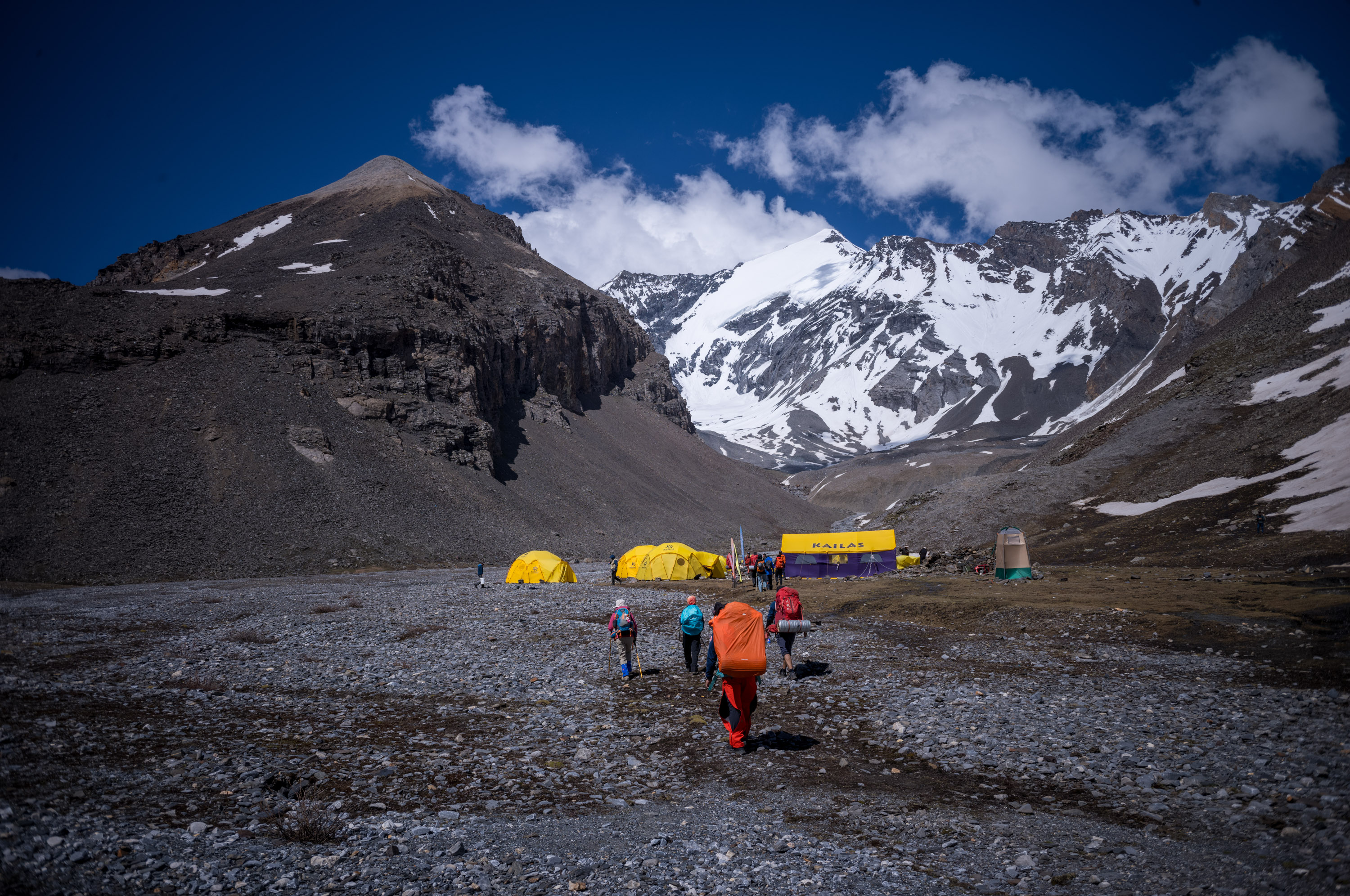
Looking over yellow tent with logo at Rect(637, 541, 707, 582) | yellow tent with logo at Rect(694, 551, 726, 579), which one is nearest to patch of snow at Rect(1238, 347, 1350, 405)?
yellow tent with logo at Rect(694, 551, 726, 579)

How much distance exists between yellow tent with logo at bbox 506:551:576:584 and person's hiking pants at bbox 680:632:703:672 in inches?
1158

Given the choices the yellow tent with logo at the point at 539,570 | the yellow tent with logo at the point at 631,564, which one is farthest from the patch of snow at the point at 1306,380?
the yellow tent with logo at the point at 539,570

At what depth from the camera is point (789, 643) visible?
669 inches

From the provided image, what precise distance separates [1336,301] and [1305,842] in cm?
8174

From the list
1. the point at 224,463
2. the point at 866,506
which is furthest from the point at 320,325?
the point at 866,506

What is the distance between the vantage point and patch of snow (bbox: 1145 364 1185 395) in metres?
78.6

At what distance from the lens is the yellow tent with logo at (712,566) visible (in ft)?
160

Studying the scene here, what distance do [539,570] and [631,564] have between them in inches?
232

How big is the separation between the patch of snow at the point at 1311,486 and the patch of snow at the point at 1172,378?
35.4m

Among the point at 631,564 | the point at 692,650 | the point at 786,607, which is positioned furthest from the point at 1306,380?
the point at 692,650

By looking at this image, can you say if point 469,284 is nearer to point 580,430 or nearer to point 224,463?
point 580,430

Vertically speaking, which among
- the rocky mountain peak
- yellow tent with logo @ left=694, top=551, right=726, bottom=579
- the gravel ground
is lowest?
yellow tent with logo @ left=694, top=551, right=726, bottom=579

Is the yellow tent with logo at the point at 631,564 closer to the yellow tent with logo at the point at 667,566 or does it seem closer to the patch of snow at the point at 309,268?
the yellow tent with logo at the point at 667,566

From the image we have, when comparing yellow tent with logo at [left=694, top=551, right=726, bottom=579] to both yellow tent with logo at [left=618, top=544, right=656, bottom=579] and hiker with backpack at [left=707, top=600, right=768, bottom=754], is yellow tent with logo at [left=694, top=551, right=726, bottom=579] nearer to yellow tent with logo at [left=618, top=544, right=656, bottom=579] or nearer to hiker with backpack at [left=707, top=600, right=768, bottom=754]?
yellow tent with logo at [left=618, top=544, right=656, bottom=579]
